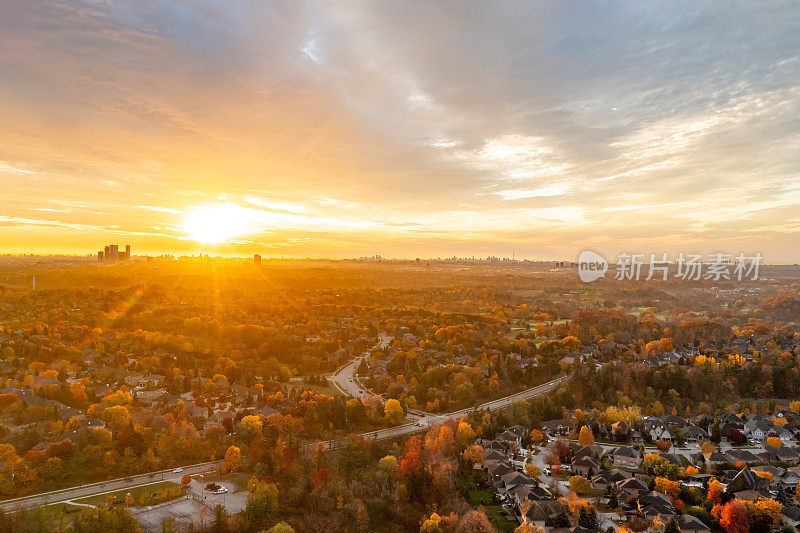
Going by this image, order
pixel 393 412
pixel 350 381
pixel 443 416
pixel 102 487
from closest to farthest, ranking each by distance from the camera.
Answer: pixel 102 487 → pixel 393 412 → pixel 443 416 → pixel 350 381

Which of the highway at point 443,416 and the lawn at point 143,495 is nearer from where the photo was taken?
the lawn at point 143,495

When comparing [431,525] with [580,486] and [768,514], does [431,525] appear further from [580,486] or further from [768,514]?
[768,514]

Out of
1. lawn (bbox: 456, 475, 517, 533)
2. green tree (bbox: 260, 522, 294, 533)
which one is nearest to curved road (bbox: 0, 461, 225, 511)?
green tree (bbox: 260, 522, 294, 533)

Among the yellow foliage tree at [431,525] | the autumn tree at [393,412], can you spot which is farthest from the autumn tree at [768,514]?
the autumn tree at [393,412]

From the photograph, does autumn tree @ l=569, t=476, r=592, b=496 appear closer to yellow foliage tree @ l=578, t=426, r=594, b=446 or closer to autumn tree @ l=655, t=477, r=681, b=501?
autumn tree @ l=655, t=477, r=681, b=501

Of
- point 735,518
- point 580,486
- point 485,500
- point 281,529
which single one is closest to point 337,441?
point 281,529

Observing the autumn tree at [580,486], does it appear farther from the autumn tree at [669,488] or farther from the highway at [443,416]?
the highway at [443,416]
